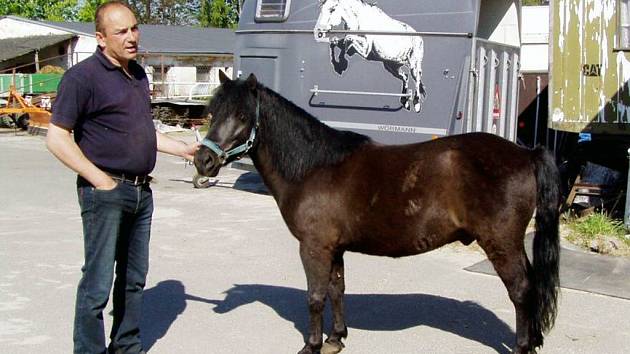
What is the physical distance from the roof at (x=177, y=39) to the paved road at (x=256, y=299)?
2777 centimetres

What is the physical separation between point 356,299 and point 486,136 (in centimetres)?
213

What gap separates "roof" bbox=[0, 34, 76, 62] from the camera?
33.5m

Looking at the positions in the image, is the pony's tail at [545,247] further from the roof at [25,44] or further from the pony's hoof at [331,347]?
the roof at [25,44]

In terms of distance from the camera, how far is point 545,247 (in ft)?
14.9

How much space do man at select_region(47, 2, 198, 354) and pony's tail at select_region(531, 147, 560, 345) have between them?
2.42 m

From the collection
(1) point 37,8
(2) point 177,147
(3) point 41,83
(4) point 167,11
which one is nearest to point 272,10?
(2) point 177,147

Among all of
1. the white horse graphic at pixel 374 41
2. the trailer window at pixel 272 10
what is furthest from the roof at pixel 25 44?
the white horse graphic at pixel 374 41

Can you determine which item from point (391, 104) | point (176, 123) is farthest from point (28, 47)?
point (391, 104)

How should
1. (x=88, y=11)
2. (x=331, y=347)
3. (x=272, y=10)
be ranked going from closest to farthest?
(x=331, y=347) → (x=272, y=10) → (x=88, y=11)

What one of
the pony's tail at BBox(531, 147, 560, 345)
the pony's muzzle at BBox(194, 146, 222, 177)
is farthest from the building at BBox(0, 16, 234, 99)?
the pony's tail at BBox(531, 147, 560, 345)

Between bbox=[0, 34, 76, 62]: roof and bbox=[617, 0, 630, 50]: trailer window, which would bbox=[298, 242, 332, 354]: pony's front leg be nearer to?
bbox=[617, 0, 630, 50]: trailer window

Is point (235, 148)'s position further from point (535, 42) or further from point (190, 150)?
point (535, 42)

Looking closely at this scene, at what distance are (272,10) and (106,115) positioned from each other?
25.6ft

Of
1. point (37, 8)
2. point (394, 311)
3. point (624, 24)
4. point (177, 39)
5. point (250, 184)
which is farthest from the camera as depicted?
point (37, 8)
